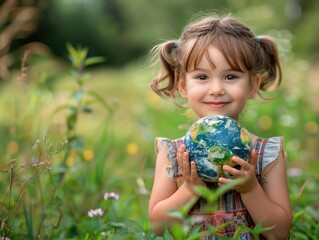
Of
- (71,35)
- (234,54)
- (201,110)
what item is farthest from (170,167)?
(71,35)

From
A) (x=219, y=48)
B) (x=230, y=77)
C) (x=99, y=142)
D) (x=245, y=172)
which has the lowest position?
(x=99, y=142)

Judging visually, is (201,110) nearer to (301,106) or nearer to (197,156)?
(197,156)

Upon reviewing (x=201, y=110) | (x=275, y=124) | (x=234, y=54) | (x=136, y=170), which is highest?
(x=234, y=54)

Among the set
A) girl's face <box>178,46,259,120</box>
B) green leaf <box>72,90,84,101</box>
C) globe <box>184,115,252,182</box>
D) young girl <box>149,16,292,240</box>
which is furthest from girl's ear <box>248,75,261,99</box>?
green leaf <box>72,90,84,101</box>

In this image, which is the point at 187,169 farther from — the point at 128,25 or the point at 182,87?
the point at 128,25

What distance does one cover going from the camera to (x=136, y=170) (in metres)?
5.08

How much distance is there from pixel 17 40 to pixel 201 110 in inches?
654

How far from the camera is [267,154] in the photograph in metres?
2.31

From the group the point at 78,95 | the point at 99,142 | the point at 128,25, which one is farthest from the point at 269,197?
the point at 128,25

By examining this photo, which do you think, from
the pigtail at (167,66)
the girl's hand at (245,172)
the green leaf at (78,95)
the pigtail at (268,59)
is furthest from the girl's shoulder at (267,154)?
the green leaf at (78,95)

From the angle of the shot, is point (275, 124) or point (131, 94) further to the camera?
point (131, 94)

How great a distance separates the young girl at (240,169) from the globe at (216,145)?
3 centimetres

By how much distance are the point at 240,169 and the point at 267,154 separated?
25 centimetres

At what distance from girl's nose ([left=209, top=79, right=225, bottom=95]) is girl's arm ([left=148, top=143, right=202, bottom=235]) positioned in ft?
0.90
